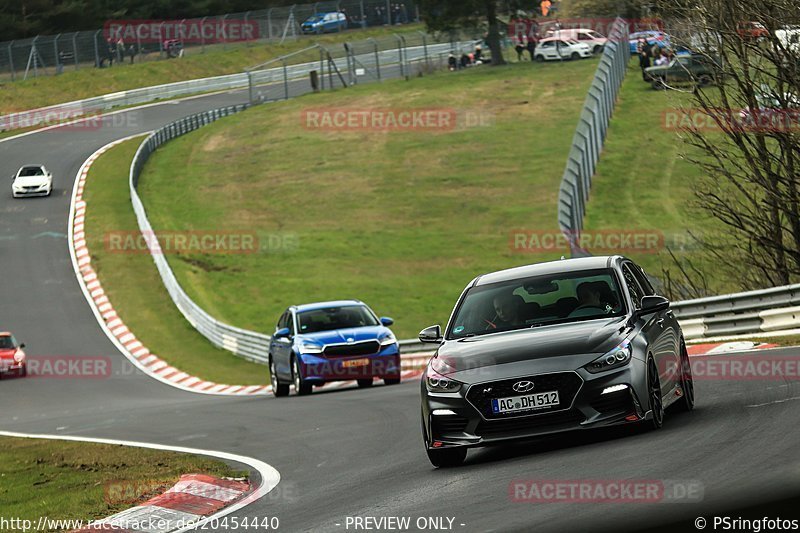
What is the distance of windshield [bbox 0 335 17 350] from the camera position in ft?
103

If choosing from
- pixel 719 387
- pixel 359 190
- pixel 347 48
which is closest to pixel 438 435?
pixel 719 387

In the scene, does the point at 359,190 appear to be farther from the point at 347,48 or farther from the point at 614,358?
the point at 614,358

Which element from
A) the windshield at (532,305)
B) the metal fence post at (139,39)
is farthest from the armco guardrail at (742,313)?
the metal fence post at (139,39)

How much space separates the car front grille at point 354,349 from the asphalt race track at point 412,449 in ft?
2.23

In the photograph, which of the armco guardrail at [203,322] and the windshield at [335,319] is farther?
the armco guardrail at [203,322]

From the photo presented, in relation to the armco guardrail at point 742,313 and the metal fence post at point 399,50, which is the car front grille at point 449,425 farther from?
the metal fence post at point 399,50

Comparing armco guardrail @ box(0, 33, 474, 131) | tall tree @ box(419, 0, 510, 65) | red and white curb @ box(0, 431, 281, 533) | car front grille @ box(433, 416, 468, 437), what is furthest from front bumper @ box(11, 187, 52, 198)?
car front grille @ box(433, 416, 468, 437)

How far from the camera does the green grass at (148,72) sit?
7719cm

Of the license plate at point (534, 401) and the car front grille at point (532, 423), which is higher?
the license plate at point (534, 401)

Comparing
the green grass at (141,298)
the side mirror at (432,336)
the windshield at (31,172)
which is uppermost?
the side mirror at (432,336)

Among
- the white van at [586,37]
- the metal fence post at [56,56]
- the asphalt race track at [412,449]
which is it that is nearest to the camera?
the asphalt race track at [412,449]

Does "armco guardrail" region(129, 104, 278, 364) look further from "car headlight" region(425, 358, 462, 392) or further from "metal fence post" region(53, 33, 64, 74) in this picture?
"metal fence post" region(53, 33, 64, 74)

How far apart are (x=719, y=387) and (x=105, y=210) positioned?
38.8 meters

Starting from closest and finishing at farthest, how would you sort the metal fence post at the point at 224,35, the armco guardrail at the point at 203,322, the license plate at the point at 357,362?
the license plate at the point at 357,362 < the armco guardrail at the point at 203,322 < the metal fence post at the point at 224,35
